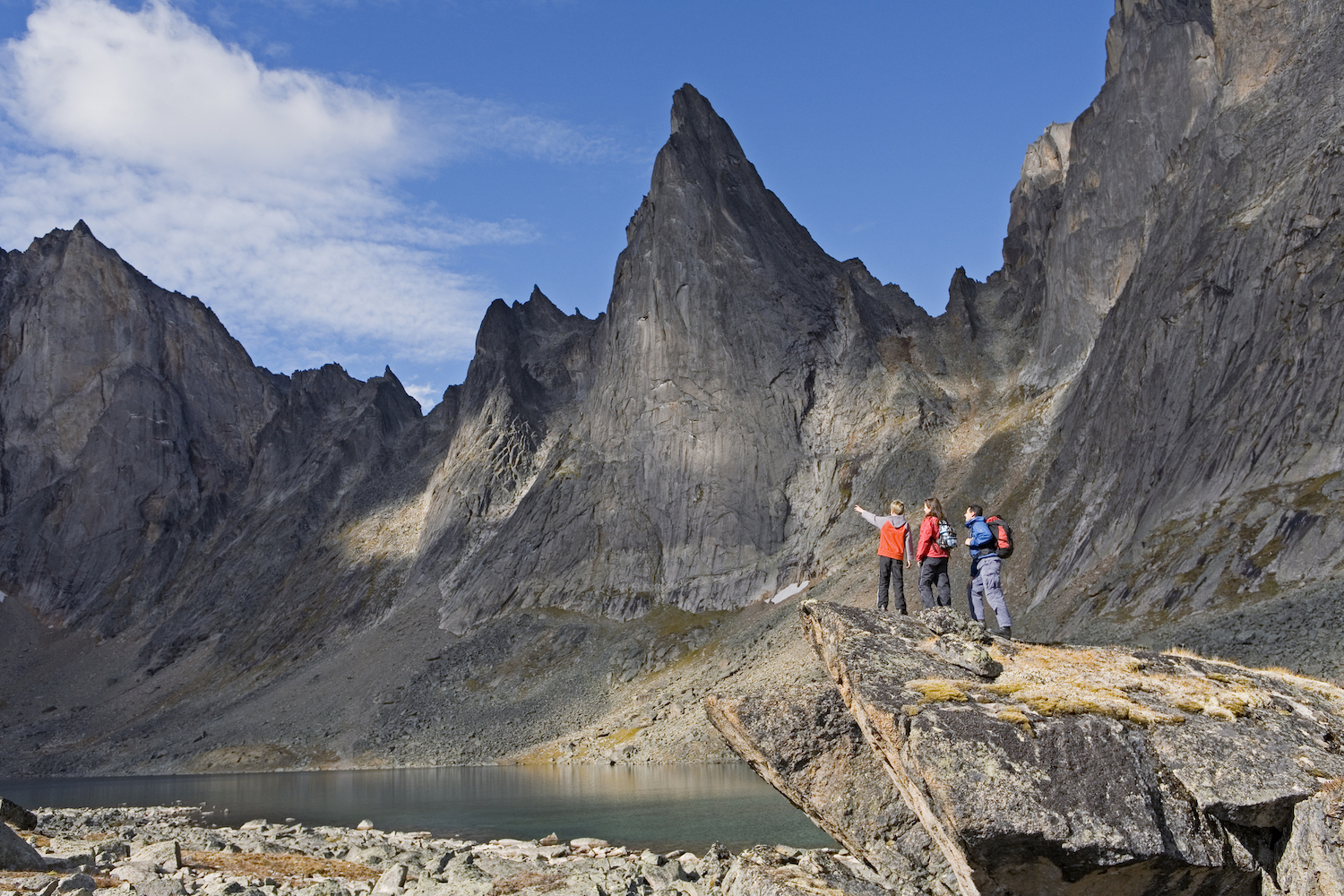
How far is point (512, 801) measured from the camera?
49562mm

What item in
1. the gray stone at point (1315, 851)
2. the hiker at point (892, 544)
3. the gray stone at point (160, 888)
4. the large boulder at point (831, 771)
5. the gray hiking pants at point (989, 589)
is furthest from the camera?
the hiker at point (892, 544)

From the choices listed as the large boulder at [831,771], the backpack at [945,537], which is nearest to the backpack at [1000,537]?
the backpack at [945,537]

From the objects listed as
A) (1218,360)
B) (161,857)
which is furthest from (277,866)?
(1218,360)

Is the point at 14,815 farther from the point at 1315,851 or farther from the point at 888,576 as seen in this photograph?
the point at 1315,851

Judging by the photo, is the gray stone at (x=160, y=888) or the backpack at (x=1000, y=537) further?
the backpack at (x=1000, y=537)

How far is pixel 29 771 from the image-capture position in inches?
4033

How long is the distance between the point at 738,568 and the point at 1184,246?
49.7 m

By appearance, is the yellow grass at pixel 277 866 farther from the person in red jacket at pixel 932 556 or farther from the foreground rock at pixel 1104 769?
the foreground rock at pixel 1104 769

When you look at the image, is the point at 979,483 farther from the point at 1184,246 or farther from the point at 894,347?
the point at 894,347

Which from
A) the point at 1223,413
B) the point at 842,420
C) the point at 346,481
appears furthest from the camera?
the point at 346,481

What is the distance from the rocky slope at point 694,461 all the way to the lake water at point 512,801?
8879 millimetres

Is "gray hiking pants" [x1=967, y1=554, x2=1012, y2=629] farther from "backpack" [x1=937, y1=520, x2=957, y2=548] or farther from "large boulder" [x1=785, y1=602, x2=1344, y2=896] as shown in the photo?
"large boulder" [x1=785, y1=602, x2=1344, y2=896]

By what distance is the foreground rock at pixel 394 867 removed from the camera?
16469 millimetres

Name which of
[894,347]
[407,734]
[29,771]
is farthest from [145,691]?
[894,347]
